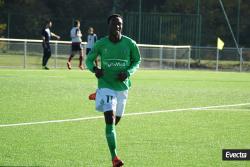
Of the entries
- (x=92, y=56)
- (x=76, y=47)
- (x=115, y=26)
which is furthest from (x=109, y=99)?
(x=76, y=47)

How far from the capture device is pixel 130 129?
14.1m

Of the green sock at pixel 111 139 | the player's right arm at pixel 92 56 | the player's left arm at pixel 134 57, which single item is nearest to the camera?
the green sock at pixel 111 139

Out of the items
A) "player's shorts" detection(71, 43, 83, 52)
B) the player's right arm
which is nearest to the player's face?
the player's right arm

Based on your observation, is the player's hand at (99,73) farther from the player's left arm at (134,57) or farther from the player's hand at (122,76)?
the player's left arm at (134,57)

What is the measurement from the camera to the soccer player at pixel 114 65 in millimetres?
10656

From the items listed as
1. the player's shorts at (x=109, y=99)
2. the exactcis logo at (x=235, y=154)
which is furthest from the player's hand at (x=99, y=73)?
the exactcis logo at (x=235, y=154)

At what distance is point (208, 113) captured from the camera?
57.8 ft

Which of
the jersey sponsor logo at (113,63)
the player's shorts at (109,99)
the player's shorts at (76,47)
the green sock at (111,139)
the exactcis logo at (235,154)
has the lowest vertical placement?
the exactcis logo at (235,154)

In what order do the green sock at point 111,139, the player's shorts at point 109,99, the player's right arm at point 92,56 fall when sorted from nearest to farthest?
the green sock at point 111,139, the player's shorts at point 109,99, the player's right arm at point 92,56

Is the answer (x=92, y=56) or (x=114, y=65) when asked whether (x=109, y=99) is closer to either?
(x=114, y=65)

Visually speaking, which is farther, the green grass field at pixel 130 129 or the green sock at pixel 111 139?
the green grass field at pixel 130 129

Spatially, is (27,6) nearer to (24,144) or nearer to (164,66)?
(164,66)

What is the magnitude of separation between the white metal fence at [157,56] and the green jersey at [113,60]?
1068 inches

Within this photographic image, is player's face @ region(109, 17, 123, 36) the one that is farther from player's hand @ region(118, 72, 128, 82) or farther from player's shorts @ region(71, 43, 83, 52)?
player's shorts @ region(71, 43, 83, 52)
